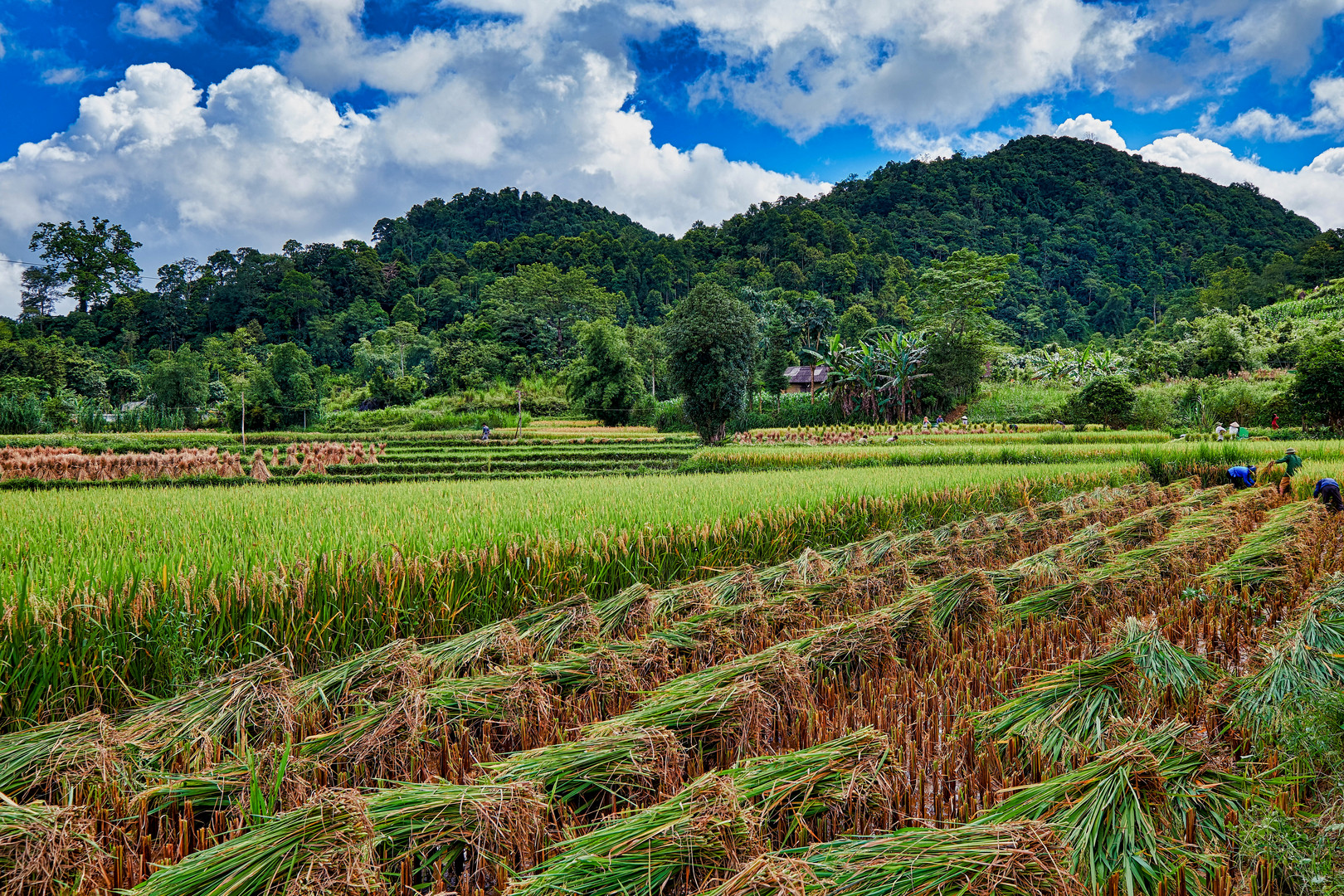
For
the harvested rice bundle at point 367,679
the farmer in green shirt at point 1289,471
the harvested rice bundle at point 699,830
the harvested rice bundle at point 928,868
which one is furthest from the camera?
the farmer in green shirt at point 1289,471

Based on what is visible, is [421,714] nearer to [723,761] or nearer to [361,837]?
[361,837]

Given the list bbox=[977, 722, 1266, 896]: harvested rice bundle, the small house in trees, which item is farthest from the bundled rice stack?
the small house in trees

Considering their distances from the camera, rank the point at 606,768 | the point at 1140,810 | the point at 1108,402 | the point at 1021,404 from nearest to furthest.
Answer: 1. the point at 1140,810
2. the point at 606,768
3. the point at 1108,402
4. the point at 1021,404

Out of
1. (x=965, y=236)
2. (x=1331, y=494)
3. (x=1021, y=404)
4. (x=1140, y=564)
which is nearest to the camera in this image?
(x=1140, y=564)

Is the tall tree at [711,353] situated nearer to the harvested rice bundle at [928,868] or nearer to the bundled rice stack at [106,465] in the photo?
the bundled rice stack at [106,465]

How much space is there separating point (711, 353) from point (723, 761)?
73.6ft

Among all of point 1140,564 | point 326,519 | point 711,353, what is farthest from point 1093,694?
Answer: point 711,353

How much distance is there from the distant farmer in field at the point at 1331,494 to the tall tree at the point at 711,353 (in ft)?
58.9

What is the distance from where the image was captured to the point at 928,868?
158 cm

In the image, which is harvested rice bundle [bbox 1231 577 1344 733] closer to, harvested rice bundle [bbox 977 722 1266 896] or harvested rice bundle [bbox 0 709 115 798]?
harvested rice bundle [bbox 977 722 1266 896]

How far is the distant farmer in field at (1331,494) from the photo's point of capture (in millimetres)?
7672

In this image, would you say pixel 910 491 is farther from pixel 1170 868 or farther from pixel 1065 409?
pixel 1065 409

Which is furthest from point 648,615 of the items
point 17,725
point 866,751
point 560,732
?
point 17,725

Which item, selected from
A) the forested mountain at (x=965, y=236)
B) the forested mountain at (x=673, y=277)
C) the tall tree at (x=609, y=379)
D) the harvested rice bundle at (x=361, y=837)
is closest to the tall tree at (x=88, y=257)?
the forested mountain at (x=673, y=277)
